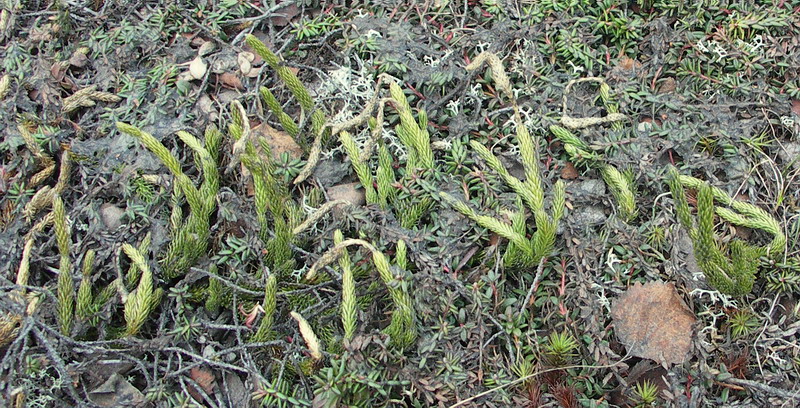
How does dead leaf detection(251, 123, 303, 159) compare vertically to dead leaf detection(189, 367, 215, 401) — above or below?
above

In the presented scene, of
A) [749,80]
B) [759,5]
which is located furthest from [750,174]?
[759,5]

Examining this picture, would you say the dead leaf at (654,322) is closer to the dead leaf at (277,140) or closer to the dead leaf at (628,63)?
the dead leaf at (628,63)

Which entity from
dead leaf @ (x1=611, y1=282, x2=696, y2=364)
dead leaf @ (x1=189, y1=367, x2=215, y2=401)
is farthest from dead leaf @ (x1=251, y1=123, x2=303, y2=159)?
dead leaf @ (x1=611, y1=282, x2=696, y2=364)

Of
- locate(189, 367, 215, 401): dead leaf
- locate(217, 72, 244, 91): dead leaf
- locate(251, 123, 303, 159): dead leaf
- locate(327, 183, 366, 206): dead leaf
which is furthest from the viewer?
locate(217, 72, 244, 91): dead leaf

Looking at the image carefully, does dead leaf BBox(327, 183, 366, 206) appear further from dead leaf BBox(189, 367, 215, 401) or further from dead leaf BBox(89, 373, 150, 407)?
dead leaf BBox(89, 373, 150, 407)

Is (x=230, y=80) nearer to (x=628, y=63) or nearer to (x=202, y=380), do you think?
(x=202, y=380)

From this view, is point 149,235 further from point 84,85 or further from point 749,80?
point 749,80

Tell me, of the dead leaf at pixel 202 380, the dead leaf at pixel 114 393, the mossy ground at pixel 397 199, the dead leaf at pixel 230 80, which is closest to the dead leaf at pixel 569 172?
the mossy ground at pixel 397 199
